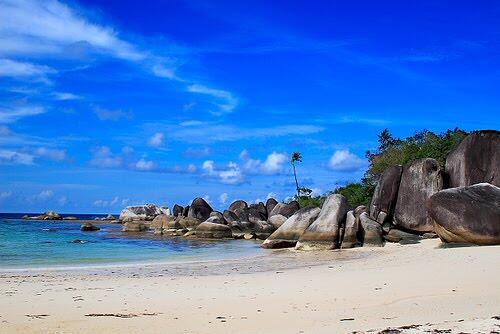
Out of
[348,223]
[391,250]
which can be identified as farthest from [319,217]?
[391,250]

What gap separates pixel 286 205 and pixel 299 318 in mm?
38748

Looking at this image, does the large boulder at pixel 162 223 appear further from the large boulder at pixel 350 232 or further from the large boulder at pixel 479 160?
the large boulder at pixel 479 160

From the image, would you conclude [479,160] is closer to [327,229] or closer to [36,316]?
[327,229]

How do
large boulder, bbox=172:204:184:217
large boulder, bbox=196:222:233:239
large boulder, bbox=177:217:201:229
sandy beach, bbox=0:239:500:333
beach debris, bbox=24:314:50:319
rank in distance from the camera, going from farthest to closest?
large boulder, bbox=172:204:184:217 < large boulder, bbox=177:217:201:229 < large boulder, bbox=196:222:233:239 < beach debris, bbox=24:314:50:319 < sandy beach, bbox=0:239:500:333

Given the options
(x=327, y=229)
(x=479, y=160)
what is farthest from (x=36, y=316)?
(x=479, y=160)

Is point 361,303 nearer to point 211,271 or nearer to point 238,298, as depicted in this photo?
point 238,298

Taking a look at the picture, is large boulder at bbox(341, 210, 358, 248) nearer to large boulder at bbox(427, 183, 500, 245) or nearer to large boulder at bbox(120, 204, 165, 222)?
large boulder at bbox(427, 183, 500, 245)

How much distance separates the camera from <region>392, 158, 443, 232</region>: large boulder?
85.2ft

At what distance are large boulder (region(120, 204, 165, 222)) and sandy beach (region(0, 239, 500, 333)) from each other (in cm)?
5613

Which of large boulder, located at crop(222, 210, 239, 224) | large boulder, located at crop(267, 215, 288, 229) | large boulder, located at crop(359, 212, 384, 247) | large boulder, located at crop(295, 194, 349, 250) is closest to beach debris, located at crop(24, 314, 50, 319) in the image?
large boulder, located at crop(295, 194, 349, 250)

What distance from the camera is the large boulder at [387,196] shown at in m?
27.9

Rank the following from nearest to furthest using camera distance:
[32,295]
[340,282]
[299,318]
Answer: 1. [299,318]
2. [32,295]
3. [340,282]

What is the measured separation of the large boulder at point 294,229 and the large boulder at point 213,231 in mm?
13225

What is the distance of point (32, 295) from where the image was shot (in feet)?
39.2
